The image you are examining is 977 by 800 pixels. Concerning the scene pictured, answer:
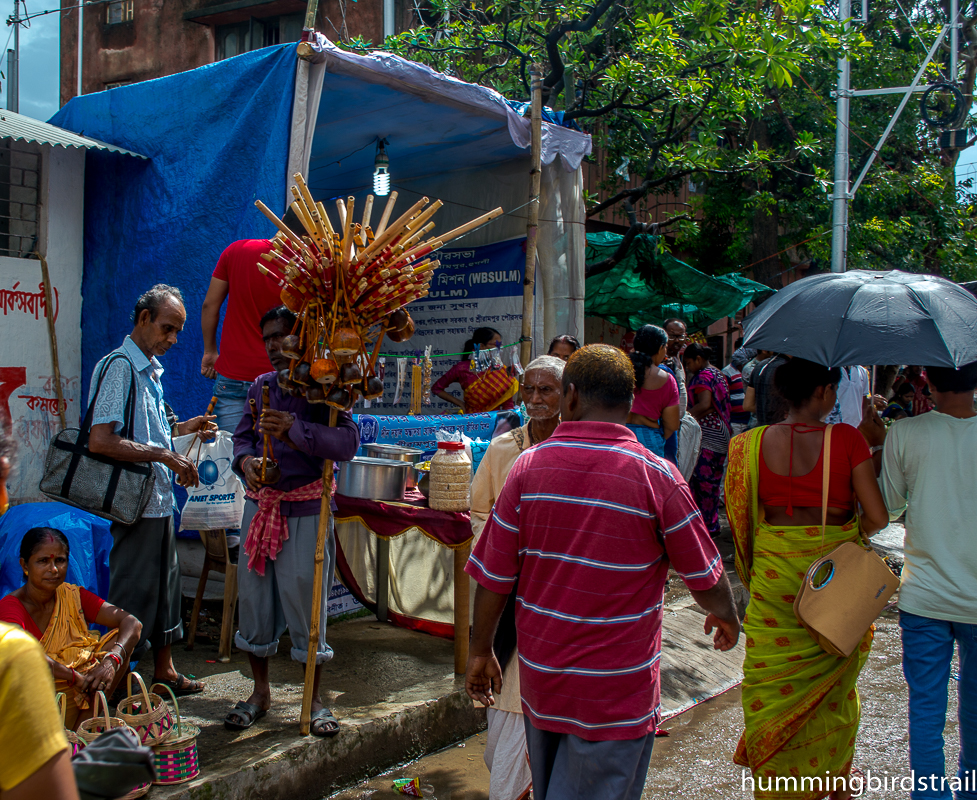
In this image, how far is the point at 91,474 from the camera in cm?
374

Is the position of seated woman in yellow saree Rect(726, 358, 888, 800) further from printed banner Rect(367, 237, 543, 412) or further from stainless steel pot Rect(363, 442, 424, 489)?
printed banner Rect(367, 237, 543, 412)

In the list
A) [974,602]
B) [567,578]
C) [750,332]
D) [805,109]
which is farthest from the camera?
[805,109]

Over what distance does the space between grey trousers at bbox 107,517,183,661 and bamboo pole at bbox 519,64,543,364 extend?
3307 millimetres

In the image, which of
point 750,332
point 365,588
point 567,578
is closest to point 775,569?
point 750,332

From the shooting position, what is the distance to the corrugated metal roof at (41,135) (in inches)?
199

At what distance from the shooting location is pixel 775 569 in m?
3.20

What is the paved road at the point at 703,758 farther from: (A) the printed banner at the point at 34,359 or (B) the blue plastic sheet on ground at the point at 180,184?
(A) the printed banner at the point at 34,359

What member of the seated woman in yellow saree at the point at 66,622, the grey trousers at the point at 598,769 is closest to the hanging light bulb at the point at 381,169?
the seated woman in yellow saree at the point at 66,622

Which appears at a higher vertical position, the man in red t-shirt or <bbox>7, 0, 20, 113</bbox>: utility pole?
<bbox>7, 0, 20, 113</bbox>: utility pole

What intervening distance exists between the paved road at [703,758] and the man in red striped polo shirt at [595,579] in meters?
1.47

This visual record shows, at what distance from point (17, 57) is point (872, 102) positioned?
1449 cm

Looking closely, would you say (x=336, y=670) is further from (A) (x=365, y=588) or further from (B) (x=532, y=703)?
(B) (x=532, y=703)

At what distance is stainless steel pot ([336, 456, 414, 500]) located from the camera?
4.34 meters

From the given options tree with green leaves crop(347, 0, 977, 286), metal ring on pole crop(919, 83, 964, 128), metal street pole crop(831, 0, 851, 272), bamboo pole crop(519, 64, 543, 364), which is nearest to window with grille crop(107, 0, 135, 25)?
tree with green leaves crop(347, 0, 977, 286)
